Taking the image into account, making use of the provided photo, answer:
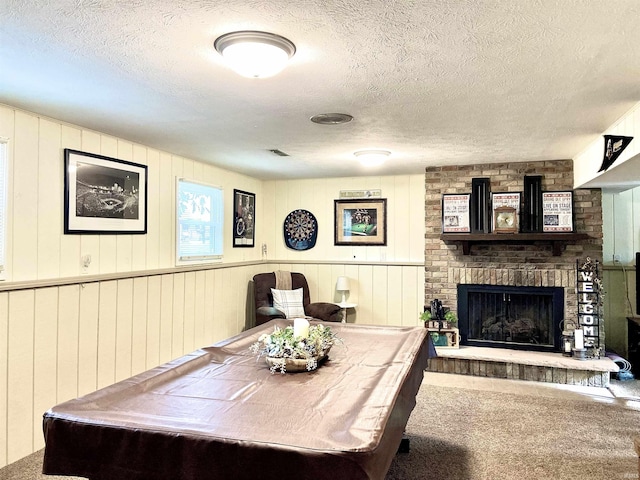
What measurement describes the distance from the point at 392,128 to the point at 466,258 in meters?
2.32

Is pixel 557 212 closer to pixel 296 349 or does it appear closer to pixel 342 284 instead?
pixel 342 284

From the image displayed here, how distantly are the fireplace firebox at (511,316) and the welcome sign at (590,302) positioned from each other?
0.22 metres

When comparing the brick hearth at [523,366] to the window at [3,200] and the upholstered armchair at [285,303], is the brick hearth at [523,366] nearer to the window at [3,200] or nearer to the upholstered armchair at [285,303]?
the upholstered armchair at [285,303]

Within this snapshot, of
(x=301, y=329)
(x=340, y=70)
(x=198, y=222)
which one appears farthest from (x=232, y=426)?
(x=198, y=222)

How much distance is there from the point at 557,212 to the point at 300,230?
3.15 meters

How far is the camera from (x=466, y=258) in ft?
16.9

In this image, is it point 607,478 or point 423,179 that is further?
point 423,179

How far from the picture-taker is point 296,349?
221 centimetres

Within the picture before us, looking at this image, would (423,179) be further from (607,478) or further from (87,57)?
(87,57)

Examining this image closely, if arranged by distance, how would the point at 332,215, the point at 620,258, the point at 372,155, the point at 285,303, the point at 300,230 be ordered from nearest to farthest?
the point at 372,155 < the point at 620,258 < the point at 285,303 < the point at 332,215 < the point at 300,230

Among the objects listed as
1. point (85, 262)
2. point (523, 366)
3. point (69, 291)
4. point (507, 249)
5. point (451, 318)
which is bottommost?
point (523, 366)

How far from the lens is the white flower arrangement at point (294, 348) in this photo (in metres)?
2.18

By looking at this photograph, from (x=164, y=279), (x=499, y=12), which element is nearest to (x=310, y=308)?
(x=164, y=279)

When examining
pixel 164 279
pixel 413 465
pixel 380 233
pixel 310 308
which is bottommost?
pixel 413 465
